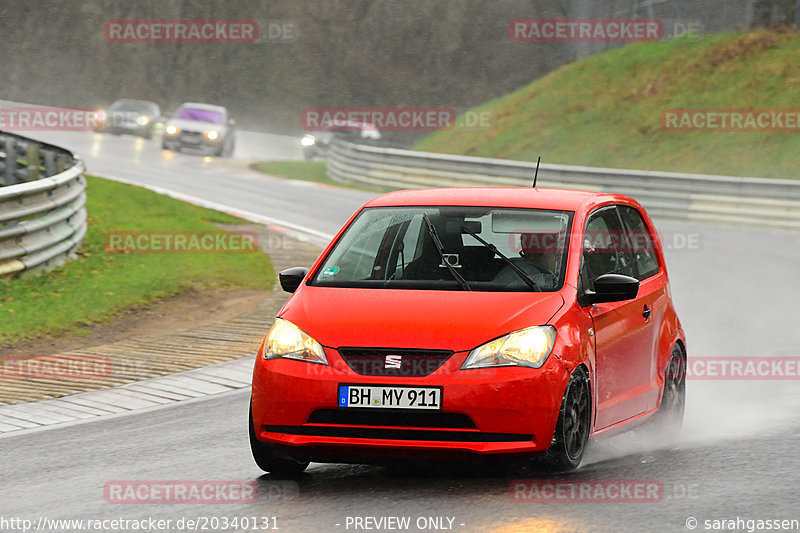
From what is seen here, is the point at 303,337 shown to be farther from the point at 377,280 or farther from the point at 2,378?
the point at 2,378

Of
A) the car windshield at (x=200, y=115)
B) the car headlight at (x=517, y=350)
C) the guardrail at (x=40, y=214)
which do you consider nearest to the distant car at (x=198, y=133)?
the car windshield at (x=200, y=115)

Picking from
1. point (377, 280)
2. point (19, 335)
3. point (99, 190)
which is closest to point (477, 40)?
point (99, 190)

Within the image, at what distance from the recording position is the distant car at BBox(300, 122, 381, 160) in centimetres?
4208

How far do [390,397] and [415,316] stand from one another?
463mm

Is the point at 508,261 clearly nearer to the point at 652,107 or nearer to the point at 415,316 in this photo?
the point at 415,316

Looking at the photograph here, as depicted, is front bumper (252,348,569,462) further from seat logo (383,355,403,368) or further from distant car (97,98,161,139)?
distant car (97,98,161,139)

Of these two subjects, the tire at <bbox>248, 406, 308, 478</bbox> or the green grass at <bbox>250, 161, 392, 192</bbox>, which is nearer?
the tire at <bbox>248, 406, 308, 478</bbox>

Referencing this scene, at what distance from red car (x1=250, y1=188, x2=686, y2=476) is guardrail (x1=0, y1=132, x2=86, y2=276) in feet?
24.9

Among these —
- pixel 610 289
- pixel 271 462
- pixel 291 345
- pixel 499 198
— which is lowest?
pixel 271 462

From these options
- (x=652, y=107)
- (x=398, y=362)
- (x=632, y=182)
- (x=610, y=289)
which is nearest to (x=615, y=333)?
(x=610, y=289)

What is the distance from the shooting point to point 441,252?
23.9 ft

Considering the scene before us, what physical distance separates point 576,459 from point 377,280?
56.2 inches

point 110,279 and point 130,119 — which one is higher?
point 110,279

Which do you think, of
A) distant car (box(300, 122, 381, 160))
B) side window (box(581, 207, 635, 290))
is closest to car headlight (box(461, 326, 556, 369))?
side window (box(581, 207, 635, 290))
